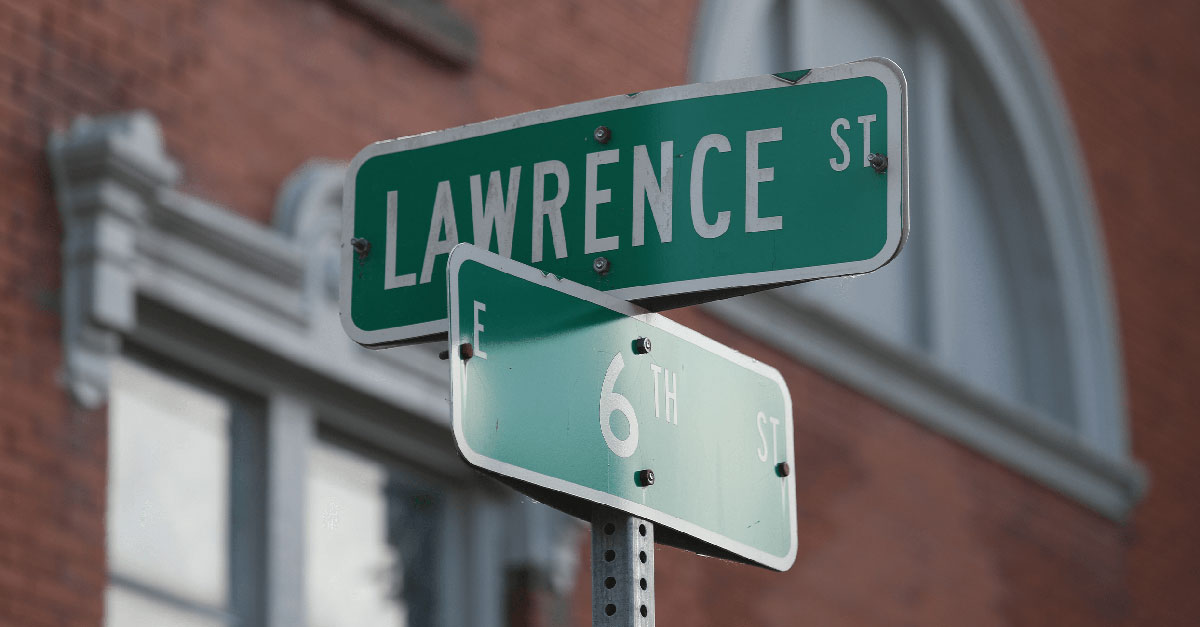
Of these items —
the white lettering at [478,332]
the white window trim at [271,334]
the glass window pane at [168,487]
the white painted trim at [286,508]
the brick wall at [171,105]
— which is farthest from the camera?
the white painted trim at [286,508]

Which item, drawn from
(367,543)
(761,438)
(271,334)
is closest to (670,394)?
(761,438)

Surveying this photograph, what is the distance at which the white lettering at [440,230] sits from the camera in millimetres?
A: 3252

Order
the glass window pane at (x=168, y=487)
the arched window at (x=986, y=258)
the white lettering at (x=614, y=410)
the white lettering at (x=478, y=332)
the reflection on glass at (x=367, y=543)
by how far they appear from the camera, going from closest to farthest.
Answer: the white lettering at (x=478, y=332) < the white lettering at (x=614, y=410) < the glass window pane at (x=168, y=487) < the reflection on glass at (x=367, y=543) < the arched window at (x=986, y=258)

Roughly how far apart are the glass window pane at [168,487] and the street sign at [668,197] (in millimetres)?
3187

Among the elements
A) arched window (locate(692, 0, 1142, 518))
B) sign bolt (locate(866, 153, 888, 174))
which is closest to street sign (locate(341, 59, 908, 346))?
sign bolt (locate(866, 153, 888, 174))

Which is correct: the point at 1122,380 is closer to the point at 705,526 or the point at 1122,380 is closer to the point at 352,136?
the point at 352,136

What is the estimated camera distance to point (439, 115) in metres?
7.61

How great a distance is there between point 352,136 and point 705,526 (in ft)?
14.2

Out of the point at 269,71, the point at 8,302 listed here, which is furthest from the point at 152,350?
the point at 269,71

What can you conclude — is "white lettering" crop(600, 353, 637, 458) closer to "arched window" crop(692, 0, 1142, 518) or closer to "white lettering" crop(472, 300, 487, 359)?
"white lettering" crop(472, 300, 487, 359)

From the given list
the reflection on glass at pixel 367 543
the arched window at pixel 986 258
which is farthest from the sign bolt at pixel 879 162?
the arched window at pixel 986 258

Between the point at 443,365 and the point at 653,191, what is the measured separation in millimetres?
4244

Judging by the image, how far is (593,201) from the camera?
3.19 m

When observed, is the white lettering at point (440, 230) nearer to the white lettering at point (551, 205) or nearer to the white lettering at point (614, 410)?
the white lettering at point (551, 205)
